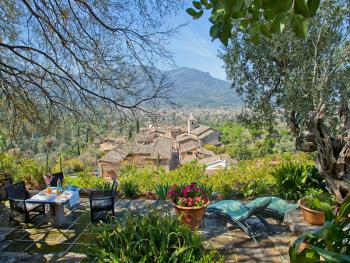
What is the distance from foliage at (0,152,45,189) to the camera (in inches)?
328

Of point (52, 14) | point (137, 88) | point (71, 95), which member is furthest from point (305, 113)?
point (52, 14)

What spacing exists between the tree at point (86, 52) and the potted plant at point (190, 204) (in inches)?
73.9

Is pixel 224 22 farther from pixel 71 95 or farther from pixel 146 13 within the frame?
pixel 71 95

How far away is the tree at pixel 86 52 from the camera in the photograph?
15.8ft

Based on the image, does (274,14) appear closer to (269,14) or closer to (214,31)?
(269,14)

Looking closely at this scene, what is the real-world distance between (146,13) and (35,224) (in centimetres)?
489

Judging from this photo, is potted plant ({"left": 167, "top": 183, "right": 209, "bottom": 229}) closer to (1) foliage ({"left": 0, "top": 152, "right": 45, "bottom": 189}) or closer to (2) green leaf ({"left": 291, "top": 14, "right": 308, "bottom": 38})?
(2) green leaf ({"left": 291, "top": 14, "right": 308, "bottom": 38})

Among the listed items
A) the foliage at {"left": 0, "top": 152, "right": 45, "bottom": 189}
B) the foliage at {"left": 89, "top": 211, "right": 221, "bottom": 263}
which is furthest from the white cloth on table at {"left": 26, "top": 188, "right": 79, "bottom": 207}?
the foliage at {"left": 89, "top": 211, "right": 221, "bottom": 263}

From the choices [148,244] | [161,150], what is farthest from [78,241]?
[161,150]

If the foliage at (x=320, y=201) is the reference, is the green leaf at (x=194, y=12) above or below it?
above

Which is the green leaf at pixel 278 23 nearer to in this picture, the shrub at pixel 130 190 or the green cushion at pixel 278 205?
the green cushion at pixel 278 205

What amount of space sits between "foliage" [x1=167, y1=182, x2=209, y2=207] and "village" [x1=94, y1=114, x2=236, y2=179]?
1222mm

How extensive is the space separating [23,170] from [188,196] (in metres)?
6.16

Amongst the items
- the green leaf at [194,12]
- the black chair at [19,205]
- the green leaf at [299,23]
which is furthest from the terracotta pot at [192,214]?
the green leaf at [299,23]
